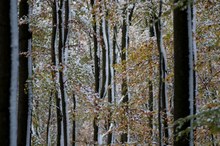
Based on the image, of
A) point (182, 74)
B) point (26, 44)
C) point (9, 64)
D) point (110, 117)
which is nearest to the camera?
point (9, 64)

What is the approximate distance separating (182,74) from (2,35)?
2.31 m

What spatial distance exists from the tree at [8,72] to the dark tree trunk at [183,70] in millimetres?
2051

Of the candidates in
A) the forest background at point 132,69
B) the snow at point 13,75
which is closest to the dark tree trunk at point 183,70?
the forest background at point 132,69

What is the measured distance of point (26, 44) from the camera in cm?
736

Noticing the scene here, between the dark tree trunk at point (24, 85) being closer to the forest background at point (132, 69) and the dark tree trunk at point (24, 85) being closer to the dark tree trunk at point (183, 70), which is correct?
the forest background at point (132, 69)

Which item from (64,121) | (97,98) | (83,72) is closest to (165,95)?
(97,98)

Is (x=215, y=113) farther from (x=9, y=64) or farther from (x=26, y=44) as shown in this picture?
(x=26, y=44)

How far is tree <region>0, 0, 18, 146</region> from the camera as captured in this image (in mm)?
4477

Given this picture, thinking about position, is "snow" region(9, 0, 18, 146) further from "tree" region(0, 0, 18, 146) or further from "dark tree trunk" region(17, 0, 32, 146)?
"dark tree trunk" region(17, 0, 32, 146)

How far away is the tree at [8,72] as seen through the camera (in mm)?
4477

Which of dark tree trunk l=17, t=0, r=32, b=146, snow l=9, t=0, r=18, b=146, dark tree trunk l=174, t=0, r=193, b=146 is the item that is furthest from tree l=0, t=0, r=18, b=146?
dark tree trunk l=17, t=0, r=32, b=146

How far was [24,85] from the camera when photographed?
276 inches

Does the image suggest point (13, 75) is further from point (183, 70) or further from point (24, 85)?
point (24, 85)

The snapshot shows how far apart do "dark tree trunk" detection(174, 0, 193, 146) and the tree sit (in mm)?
2051
